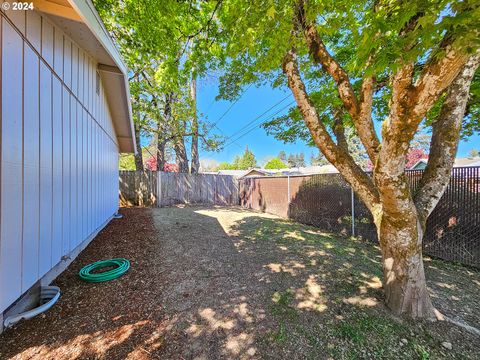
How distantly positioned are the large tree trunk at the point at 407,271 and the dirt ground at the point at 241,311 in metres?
0.15

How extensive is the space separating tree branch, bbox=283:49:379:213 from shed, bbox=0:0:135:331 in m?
2.77

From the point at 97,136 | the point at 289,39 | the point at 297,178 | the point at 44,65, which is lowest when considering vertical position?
the point at 297,178

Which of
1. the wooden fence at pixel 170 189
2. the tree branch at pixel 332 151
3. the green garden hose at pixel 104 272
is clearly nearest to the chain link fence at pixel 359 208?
the tree branch at pixel 332 151

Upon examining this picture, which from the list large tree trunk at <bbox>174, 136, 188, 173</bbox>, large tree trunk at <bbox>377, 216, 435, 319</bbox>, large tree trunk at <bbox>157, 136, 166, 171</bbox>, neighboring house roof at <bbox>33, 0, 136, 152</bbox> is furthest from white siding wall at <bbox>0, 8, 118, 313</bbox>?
large tree trunk at <bbox>174, 136, 188, 173</bbox>

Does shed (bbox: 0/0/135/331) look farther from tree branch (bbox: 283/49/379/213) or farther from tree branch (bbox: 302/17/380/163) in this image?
tree branch (bbox: 302/17/380/163)

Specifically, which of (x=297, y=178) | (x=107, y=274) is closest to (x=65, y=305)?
(x=107, y=274)

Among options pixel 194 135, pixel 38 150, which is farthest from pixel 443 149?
pixel 194 135

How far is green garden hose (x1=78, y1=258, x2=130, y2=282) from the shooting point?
300 centimetres

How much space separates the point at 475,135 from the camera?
5988 mm

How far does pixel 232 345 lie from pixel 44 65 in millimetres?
3813

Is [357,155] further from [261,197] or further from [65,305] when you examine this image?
[65,305]

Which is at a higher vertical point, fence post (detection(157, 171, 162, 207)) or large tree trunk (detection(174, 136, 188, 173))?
large tree trunk (detection(174, 136, 188, 173))

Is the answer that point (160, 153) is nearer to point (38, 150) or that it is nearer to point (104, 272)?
point (104, 272)

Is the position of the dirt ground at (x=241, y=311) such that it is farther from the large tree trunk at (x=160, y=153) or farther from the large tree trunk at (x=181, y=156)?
the large tree trunk at (x=181, y=156)
